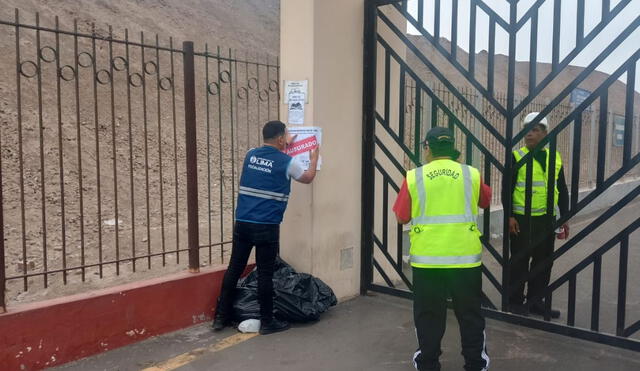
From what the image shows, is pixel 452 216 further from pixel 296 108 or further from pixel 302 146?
pixel 296 108

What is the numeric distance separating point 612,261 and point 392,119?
407cm

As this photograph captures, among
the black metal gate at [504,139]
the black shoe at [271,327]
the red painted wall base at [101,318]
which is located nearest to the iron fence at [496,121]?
the black metal gate at [504,139]

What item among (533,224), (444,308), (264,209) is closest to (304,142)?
(264,209)

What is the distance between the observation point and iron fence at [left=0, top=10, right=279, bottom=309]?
404 centimetres

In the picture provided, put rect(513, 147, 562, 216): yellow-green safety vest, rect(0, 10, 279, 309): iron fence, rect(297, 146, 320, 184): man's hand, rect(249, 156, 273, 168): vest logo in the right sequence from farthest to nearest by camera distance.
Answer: rect(513, 147, 562, 216): yellow-green safety vest < rect(297, 146, 320, 184): man's hand < rect(249, 156, 273, 168): vest logo < rect(0, 10, 279, 309): iron fence

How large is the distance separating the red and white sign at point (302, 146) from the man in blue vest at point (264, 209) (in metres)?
0.34

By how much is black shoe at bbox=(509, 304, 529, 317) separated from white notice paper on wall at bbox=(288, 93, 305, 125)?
2428 millimetres

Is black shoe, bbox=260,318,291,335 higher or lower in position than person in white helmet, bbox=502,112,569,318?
lower

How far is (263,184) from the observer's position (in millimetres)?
4203

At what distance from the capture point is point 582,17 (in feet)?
13.1

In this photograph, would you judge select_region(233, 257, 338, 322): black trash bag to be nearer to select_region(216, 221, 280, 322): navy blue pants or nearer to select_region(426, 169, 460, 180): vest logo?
select_region(216, 221, 280, 322): navy blue pants

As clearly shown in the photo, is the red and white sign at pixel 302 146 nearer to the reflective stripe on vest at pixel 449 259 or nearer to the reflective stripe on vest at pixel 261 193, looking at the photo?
the reflective stripe on vest at pixel 261 193

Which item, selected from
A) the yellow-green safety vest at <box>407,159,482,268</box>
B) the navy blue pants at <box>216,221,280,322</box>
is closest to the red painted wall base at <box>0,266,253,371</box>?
the navy blue pants at <box>216,221,280,322</box>

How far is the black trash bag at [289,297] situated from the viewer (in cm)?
446
